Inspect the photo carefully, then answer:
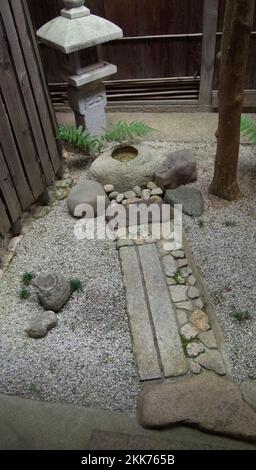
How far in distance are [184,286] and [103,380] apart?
1038 millimetres

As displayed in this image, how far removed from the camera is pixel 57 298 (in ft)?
9.83

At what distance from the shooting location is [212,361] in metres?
2.70

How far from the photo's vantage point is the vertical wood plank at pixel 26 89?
9.96 ft

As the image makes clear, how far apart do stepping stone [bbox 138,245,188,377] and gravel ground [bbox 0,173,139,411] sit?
0.23 m

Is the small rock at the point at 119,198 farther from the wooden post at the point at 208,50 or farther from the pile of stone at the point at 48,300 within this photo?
the wooden post at the point at 208,50

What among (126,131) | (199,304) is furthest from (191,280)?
(126,131)

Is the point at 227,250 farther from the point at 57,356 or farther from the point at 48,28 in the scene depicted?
the point at 48,28

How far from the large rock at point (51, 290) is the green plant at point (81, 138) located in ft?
5.96

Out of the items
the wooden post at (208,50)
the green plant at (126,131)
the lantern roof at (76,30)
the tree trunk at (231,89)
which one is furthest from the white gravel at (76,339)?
the wooden post at (208,50)

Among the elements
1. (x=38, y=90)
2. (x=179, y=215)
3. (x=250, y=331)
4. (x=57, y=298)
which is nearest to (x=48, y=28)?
(x=38, y=90)

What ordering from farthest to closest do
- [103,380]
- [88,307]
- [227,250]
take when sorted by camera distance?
→ 1. [227,250]
2. [88,307]
3. [103,380]

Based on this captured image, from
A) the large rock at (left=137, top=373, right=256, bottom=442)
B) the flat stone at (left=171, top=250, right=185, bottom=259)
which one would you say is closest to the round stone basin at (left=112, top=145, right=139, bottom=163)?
the flat stone at (left=171, top=250, right=185, bottom=259)

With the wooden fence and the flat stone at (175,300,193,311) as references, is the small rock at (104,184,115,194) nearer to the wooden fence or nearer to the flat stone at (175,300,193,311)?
the wooden fence

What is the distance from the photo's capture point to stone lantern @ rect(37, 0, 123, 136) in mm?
3634
